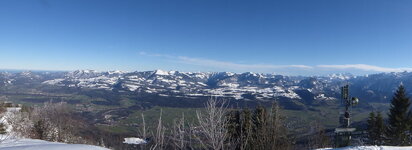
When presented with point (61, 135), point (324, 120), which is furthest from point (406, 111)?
point (324, 120)

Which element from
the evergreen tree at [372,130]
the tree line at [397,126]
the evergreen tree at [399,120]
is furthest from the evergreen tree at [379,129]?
the evergreen tree at [399,120]

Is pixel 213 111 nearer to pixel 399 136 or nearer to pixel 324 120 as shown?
pixel 399 136

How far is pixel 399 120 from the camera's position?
3288 cm

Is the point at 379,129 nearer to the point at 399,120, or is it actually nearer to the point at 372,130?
the point at 372,130

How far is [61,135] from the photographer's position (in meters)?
32.8

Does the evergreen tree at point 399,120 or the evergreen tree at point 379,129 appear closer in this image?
the evergreen tree at point 399,120

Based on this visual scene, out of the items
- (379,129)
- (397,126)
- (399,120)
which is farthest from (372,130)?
(399,120)

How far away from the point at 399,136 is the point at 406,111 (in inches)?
131

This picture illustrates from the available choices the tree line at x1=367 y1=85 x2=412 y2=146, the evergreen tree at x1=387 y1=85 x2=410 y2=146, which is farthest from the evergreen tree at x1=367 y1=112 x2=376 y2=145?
the evergreen tree at x1=387 y1=85 x2=410 y2=146

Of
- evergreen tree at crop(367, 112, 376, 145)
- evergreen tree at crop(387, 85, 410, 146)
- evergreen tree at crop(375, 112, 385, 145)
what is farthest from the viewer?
evergreen tree at crop(367, 112, 376, 145)

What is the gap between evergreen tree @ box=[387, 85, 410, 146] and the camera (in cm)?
3234

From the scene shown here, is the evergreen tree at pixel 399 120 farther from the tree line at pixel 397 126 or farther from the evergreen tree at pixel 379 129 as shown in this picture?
the evergreen tree at pixel 379 129

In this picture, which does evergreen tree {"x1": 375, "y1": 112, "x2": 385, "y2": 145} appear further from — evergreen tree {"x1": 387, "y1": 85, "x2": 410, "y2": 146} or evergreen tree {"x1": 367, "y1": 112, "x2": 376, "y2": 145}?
evergreen tree {"x1": 387, "y1": 85, "x2": 410, "y2": 146}

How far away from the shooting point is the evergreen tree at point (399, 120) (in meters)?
32.3
